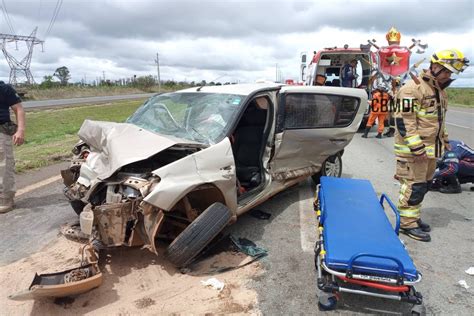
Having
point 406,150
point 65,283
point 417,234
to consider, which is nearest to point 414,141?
point 406,150

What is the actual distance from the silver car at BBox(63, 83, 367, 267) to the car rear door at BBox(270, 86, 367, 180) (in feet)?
0.05

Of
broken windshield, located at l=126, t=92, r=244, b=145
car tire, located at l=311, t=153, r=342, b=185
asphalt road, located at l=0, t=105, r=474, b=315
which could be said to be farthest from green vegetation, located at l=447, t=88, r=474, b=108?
broken windshield, located at l=126, t=92, r=244, b=145

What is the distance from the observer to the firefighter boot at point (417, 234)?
399 cm

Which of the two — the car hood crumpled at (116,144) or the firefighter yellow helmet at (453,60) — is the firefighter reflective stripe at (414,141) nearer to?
the firefighter yellow helmet at (453,60)

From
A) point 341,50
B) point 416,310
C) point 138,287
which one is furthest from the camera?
point 341,50

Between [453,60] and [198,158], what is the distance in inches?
110

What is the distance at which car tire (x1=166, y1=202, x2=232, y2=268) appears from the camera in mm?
3131

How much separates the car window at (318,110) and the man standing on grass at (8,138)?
3.55 m

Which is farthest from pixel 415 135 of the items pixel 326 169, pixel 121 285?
pixel 121 285

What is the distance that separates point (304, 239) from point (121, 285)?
1957 millimetres

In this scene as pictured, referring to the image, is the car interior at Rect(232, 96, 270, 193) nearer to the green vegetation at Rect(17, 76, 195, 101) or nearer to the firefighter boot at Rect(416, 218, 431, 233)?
the firefighter boot at Rect(416, 218, 431, 233)

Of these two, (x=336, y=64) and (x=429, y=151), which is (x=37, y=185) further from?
(x=336, y=64)

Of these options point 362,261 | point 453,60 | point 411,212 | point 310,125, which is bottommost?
point 411,212

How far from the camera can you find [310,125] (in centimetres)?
501
